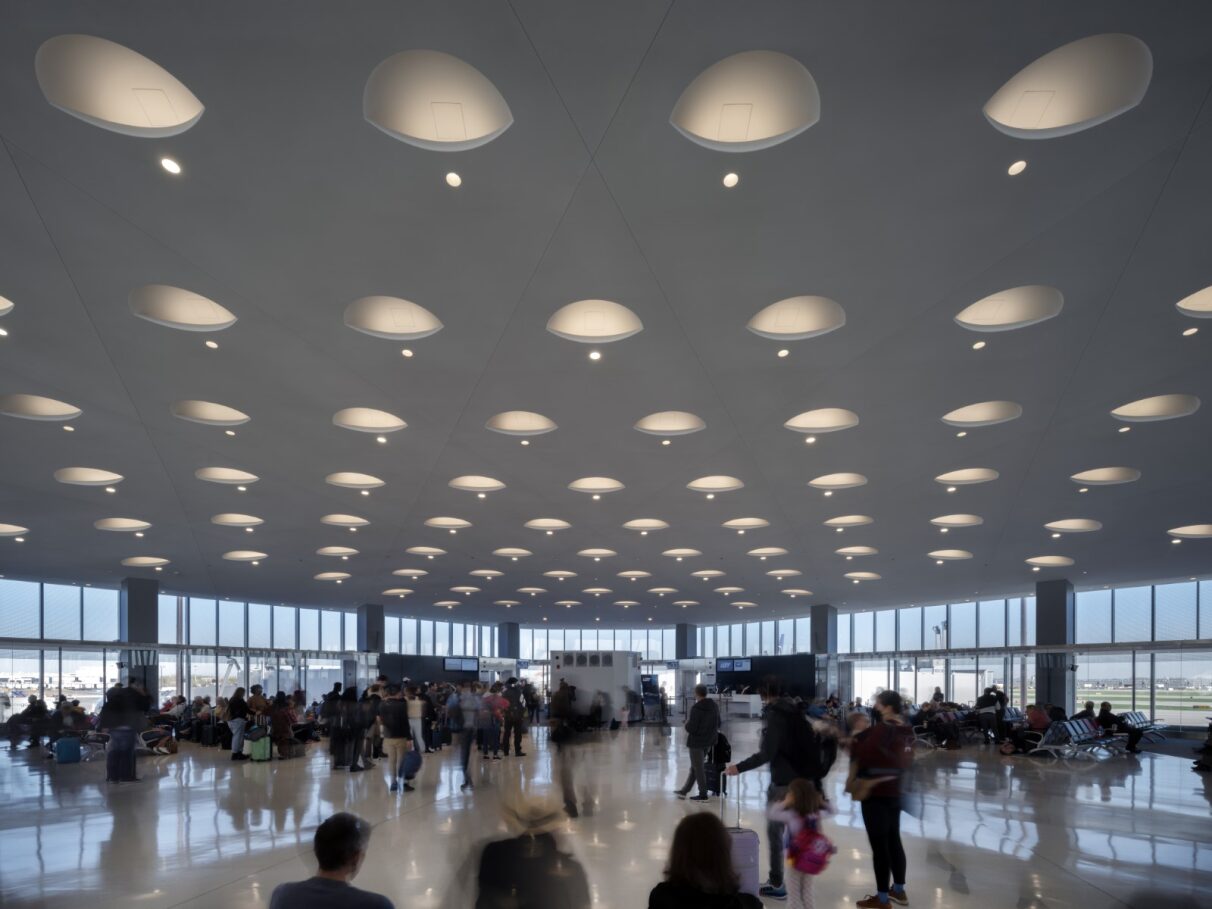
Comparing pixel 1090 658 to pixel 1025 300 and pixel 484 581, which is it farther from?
pixel 1025 300

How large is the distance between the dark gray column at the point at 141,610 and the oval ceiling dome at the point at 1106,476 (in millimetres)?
28837

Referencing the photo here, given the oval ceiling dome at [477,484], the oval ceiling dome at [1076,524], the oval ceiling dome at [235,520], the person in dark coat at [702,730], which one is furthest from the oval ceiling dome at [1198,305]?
the oval ceiling dome at [235,520]

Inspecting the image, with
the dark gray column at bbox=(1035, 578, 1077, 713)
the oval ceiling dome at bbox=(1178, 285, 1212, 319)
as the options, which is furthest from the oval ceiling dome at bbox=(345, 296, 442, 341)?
A: the dark gray column at bbox=(1035, 578, 1077, 713)

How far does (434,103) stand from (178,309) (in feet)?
16.3

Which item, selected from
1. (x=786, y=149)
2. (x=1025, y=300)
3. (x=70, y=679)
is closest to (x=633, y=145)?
(x=786, y=149)

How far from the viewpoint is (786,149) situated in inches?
244

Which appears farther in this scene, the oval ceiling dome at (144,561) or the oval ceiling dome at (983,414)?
the oval ceiling dome at (144,561)

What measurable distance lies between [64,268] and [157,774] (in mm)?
12693

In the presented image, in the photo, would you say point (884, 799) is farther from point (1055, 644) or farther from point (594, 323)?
point (1055, 644)

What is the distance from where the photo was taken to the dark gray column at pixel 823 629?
41.9 meters

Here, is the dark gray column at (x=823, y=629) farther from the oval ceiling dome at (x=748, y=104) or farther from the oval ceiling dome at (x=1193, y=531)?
the oval ceiling dome at (x=748, y=104)

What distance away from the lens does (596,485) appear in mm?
18391

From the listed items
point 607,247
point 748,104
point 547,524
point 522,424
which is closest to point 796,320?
point 607,247

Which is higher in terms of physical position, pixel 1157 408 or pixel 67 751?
pixel 1157 408
